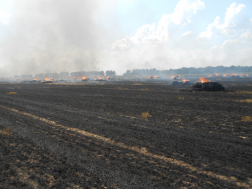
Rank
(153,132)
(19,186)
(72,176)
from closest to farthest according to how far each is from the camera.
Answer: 1. (19,186)
2. (72,176)
3. (153,132)

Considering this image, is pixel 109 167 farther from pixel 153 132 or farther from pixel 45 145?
pixel 153 132

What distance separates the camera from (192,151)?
6676 millimetres

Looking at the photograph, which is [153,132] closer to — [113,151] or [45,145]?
[113,151]

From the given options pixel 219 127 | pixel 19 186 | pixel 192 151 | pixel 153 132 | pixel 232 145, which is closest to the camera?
pixel 19 186

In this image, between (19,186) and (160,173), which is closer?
(19,186)

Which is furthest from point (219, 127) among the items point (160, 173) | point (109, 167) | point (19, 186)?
point (19, 186)

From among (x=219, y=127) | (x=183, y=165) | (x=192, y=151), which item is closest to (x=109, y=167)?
(x=183, y=165)

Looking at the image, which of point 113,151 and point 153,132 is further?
point 153,132

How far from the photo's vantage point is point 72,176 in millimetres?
5035

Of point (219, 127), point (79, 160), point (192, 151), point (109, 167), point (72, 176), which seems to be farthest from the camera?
point (219, 127)

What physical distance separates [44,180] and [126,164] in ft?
8.13

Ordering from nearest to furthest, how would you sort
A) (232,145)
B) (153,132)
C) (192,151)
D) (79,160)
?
1. (79,160)
2. (192,151)
3. (232,145)
4. (153,132)

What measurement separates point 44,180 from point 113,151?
263cm

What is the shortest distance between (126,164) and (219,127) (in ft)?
23.3
